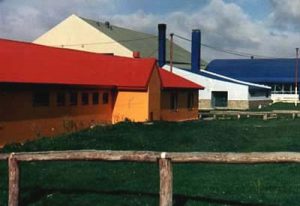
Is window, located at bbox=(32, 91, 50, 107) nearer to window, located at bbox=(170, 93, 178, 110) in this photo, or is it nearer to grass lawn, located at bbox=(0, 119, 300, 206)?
grass lawn, located at bbox=(0, 119, 300, 206)

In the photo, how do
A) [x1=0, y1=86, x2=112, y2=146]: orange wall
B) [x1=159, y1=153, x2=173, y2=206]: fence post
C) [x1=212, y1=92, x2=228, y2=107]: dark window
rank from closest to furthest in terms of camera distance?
[x1=159, y1=153, x2=173, y2=206]: fence post, [x1=0, y1=86, x2=112, y2=146]: orange wall, [x1=212, y1=92, x2=228, y2=107]: dark window

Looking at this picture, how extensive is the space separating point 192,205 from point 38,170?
661cm

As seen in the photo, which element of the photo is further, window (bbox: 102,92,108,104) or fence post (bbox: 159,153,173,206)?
window (bbox: 102,92,108,104)

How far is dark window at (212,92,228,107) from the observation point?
66125 millimetres

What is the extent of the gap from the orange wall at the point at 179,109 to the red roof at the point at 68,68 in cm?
75

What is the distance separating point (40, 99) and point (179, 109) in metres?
17.8

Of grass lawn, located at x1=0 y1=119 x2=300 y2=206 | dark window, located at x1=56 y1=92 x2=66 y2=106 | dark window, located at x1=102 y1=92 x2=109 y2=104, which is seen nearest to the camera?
grass lawn, located at x1=0 y1=119 x2=300 y2=206

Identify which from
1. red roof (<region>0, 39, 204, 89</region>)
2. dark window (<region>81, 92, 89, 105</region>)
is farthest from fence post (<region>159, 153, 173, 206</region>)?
dark window (<region>81, 92, 89, 105</region>)

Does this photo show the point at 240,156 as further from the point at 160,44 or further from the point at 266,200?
the point at 160,44

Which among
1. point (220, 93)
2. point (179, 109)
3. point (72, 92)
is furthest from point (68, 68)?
point (220, 93)

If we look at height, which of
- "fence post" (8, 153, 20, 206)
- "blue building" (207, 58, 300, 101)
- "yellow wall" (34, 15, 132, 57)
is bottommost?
"fence post" (8, 153, 20, 206)

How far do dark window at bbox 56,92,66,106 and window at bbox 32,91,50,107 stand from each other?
85 centimetres

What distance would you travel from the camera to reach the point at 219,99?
66.4 meters

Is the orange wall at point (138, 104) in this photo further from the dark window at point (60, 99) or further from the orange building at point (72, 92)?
the dark window at point (60, 99)
